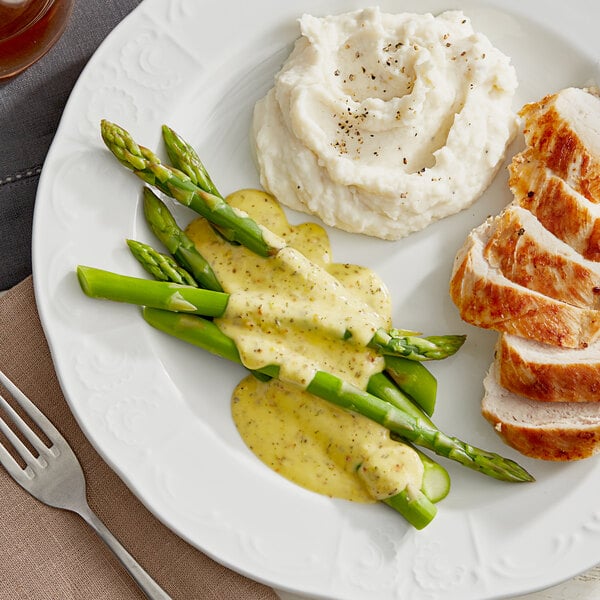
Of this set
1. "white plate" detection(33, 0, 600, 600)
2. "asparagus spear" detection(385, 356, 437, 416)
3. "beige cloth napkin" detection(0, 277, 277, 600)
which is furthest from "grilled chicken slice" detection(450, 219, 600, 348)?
"beige cloth napkin" detection(0, 277, 277, 600)

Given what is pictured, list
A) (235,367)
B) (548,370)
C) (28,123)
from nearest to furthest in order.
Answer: (548,370), (235,367), (28,123)

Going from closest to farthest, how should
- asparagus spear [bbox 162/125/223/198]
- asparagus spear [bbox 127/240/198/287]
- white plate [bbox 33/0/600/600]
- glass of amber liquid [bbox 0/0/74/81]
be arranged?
white plate [bbox 33/0/600/600] < glass of amber liquid [bbox 0/0/74/81] < asparagus spear [bbox 127/240/198/287] < asparagus spear [bbox 162/125/223/198]

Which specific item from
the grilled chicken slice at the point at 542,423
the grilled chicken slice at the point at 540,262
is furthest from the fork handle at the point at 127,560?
the grilled chicken slice at the point at 540,262

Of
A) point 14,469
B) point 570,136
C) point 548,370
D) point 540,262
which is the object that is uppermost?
point 570,136

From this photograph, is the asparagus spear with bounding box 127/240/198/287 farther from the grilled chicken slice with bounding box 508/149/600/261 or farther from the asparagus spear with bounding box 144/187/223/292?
the grilled chicken slice with bounding box 508/149/600/261

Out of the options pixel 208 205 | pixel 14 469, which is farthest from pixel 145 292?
pixel 14 469

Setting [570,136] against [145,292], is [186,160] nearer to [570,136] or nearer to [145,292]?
[145,292]

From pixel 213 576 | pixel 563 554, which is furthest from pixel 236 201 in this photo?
pixel 563 554
